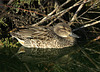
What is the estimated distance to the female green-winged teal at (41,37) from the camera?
20.6 feet

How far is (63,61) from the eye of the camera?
5.34m

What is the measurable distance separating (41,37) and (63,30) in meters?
→ 0.94

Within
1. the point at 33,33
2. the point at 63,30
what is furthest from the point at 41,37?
the point at 63,30

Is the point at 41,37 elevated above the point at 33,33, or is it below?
below

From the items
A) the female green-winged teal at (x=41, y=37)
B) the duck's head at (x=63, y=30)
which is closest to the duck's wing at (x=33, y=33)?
the female green-winged teal at (x=41, y=37)

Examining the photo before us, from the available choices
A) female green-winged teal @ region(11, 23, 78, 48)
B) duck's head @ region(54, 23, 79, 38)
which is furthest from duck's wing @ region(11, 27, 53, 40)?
duck's head @ region(54, 23, 79, 38)

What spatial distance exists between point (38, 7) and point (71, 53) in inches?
107

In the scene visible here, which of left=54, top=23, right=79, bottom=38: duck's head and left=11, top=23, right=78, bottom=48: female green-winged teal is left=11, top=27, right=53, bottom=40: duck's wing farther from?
left=54, top=23, right=79, bottom=38: duck's head

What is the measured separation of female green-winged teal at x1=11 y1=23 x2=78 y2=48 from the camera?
247 inches

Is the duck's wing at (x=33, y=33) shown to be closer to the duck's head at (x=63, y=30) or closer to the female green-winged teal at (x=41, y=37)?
the female green-winged teal at (x=41, y=37)

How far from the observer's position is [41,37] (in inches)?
249

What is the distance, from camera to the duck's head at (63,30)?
6.52 meters

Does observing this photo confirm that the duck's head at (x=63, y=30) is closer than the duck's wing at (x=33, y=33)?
No

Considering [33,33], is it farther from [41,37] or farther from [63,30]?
[63,30]
